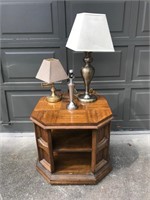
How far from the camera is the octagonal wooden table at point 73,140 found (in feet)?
3.72

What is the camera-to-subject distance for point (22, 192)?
1252 millimetres

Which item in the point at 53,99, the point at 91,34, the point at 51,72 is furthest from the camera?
the point at 53,99

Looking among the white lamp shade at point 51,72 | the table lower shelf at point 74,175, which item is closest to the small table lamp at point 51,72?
the white lamp shade at point 51,72

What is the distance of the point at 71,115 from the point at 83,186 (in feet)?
1.78

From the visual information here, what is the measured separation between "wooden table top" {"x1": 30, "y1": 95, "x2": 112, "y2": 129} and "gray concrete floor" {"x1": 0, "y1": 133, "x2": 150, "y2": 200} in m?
0.50

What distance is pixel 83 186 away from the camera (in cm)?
129

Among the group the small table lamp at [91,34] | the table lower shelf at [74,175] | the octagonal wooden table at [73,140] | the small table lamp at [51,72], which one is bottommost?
the table lower shelf at [74,175]

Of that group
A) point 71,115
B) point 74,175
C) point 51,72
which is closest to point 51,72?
point 51,72

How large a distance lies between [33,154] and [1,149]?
0.33 metres

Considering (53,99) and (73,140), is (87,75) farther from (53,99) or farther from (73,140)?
(73,140)

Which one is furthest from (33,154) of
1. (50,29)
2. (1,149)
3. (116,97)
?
(50,29)

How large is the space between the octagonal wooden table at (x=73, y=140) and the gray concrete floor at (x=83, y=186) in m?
0.06

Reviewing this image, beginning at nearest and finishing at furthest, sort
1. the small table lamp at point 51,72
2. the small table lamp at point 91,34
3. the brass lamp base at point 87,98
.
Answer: the small table lamp at point 91,34 < the small table lamp at point 51,72 < the brass lamp base at point 87,98

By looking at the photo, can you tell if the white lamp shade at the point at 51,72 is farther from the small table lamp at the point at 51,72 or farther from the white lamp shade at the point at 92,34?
the white lamp shade at the point at 92,34
